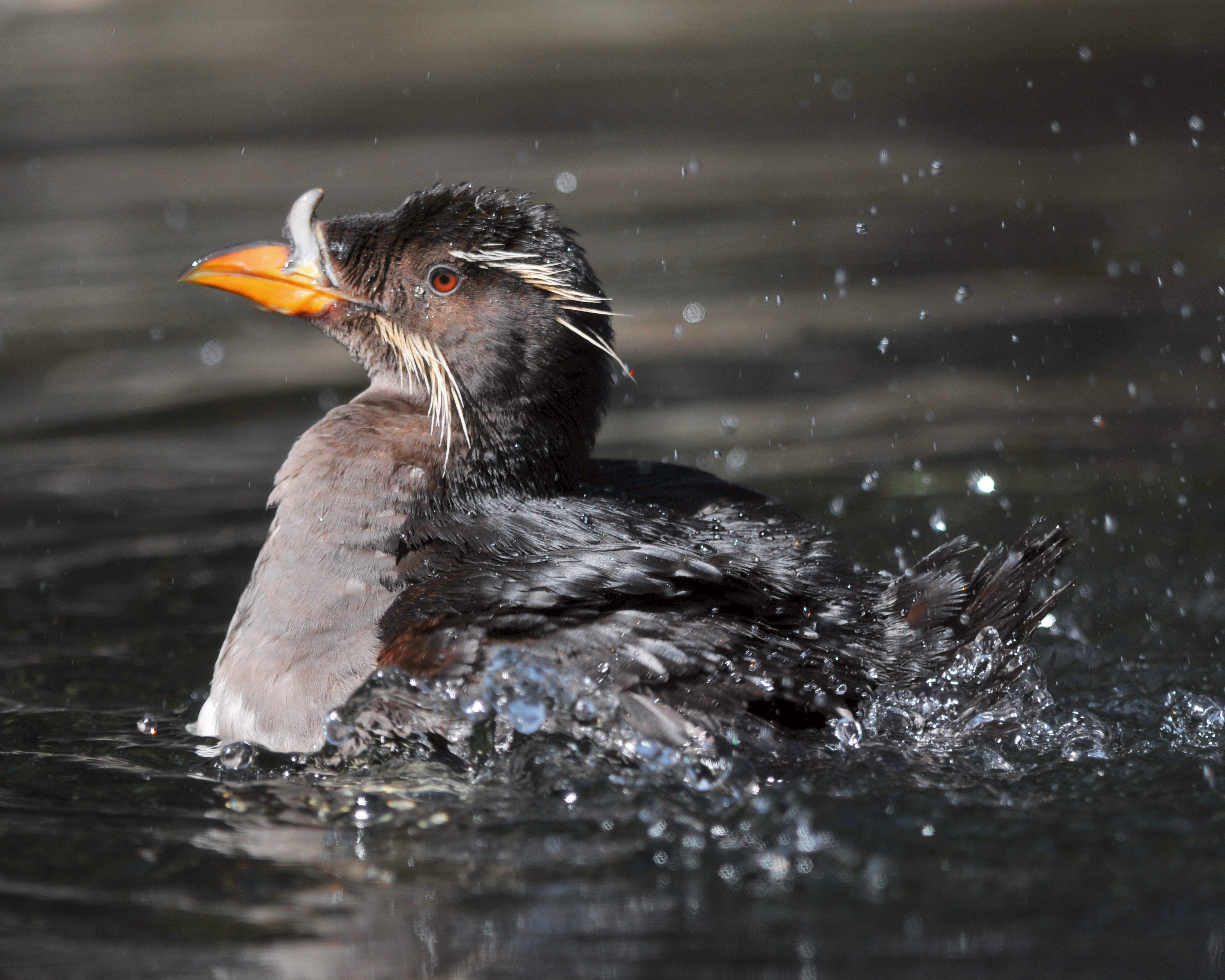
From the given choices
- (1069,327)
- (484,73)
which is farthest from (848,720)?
(484,73)

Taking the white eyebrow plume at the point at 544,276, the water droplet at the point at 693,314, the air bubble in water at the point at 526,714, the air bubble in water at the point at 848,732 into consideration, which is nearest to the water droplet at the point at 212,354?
the water droplet at the point at 693,314

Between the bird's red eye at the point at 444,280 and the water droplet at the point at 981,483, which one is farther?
the water droplet at the point at 981,483

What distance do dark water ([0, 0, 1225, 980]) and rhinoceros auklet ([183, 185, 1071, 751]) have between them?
0.25 m

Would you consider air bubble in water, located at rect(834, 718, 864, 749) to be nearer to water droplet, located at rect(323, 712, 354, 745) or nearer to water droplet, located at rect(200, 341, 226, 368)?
water droplet, located at rect(323, 712, 354, 745)

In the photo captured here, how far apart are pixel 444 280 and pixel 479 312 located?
142mm

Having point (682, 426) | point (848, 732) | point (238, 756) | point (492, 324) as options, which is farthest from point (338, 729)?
point (682, 426)

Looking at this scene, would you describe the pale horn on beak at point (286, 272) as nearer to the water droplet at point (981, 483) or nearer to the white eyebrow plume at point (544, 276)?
the white eyebrow plume at point (544, 276)

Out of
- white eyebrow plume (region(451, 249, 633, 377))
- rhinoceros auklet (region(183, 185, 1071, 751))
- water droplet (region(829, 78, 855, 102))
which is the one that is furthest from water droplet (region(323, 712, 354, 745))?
water droplet (region(829, 78, 855, 102))

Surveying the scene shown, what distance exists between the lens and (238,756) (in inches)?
152

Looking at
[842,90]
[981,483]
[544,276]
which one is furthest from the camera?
[842,90]

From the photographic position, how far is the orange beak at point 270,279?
4.19m

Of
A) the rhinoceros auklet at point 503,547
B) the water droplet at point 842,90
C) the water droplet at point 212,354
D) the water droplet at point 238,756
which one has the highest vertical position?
the water droplet at point 842,90

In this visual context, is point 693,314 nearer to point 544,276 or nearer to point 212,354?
point 212,354

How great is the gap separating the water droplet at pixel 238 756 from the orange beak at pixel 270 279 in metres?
1.23
